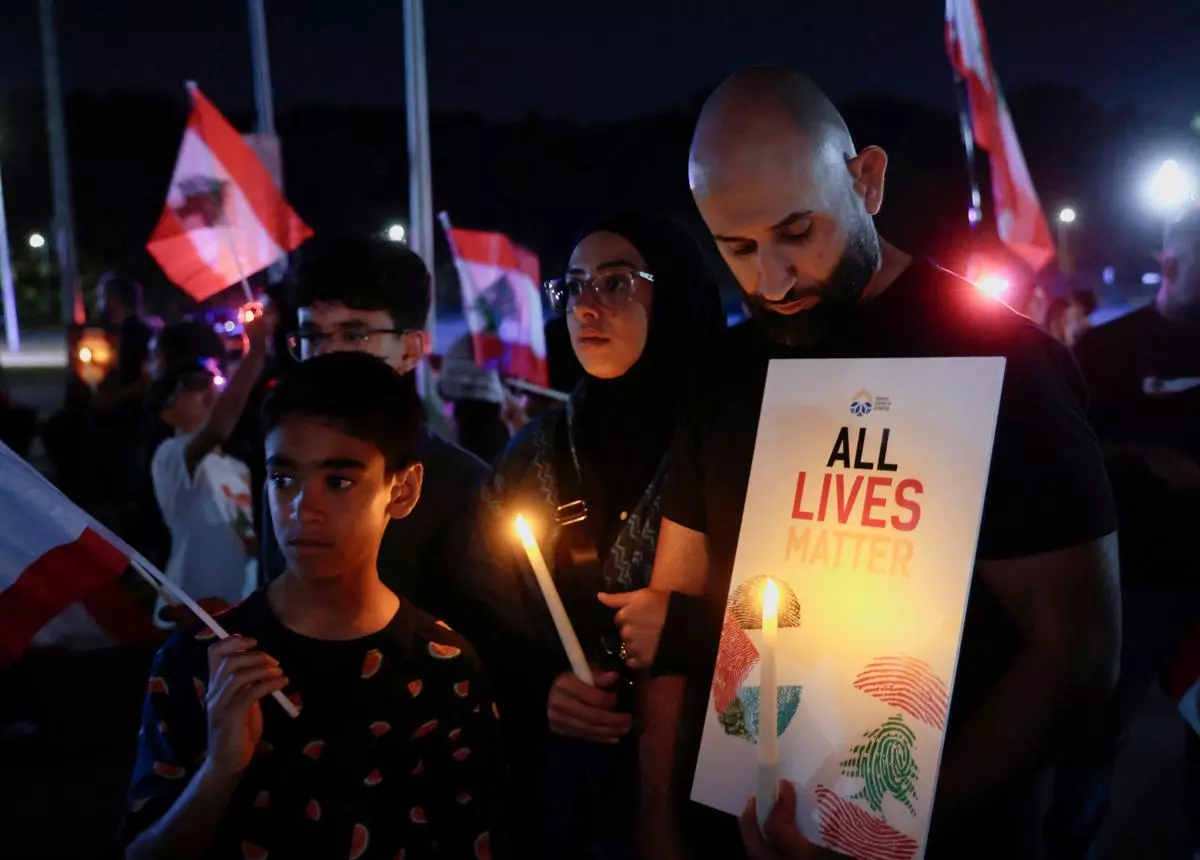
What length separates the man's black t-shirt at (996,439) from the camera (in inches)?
55.1

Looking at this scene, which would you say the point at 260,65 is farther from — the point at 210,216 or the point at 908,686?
the point at 908,686

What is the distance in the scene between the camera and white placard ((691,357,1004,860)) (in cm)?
138

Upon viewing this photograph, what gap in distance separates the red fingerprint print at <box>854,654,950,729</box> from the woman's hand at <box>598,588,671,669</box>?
0.42 m

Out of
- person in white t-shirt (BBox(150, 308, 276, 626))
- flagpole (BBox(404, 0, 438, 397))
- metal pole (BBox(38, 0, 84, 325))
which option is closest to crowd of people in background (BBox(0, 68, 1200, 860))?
person in white t-shirt (BBox(150, 308, 276, 626))

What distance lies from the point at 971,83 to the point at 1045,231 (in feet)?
2.37

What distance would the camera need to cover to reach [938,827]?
1492 millimetres

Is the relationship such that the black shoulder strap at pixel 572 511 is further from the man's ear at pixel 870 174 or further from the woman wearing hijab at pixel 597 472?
the man's ear at pixel 870 174

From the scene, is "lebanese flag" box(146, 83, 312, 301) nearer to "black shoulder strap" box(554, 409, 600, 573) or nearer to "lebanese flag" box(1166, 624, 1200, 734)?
"black shoulder strap" box(554, 409, 600, 573)

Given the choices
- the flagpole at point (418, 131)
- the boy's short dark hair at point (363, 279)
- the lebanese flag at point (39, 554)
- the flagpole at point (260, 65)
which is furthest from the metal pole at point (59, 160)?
the lebanese flag at point (39, 554)

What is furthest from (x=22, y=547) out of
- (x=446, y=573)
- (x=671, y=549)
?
(x=671, y=549)

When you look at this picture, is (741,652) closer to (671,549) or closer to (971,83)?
(671,549)

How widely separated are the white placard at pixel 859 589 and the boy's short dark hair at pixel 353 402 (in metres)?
0.71

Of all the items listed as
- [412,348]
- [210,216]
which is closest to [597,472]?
[412,348]

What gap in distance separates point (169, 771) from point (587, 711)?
2.31ft
